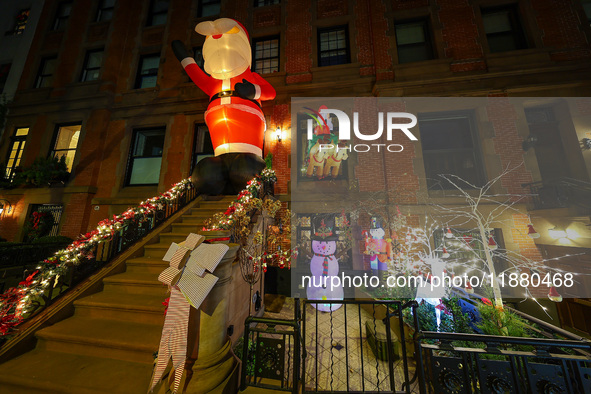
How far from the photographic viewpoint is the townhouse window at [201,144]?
28.1 ft

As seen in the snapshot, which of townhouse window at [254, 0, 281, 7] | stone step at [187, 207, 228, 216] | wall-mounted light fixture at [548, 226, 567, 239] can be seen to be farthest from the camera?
townhouse window at [254, 0, 281, 7]

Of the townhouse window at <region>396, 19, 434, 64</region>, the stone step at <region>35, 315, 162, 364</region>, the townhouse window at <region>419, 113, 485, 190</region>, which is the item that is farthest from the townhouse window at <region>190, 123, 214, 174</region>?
the townhouse window at <region>396, 19, 434, 64</region>

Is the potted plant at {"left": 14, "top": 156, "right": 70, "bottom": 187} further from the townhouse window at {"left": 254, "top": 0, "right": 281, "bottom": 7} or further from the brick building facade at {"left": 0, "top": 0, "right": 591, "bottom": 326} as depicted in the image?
the townhouse window at {"left": 254, "top": 0, "right": 281, "bottom": 7}

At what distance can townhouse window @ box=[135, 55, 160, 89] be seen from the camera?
9.74 m

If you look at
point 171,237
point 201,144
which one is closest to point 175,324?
point 171,237

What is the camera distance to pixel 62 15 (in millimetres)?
11141

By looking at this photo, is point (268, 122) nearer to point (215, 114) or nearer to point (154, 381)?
point (215, 114)

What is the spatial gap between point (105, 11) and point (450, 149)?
18.0 metres

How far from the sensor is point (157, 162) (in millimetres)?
8711

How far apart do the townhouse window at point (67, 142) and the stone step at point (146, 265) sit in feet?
26.4

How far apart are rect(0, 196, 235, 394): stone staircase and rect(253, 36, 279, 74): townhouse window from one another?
30.1 feet

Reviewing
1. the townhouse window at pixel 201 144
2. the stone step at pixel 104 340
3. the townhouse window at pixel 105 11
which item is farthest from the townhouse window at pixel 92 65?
the stone step at pixel 104 340

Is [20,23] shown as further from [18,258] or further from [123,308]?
[123,308]

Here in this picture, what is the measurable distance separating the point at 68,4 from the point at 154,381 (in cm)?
1913
